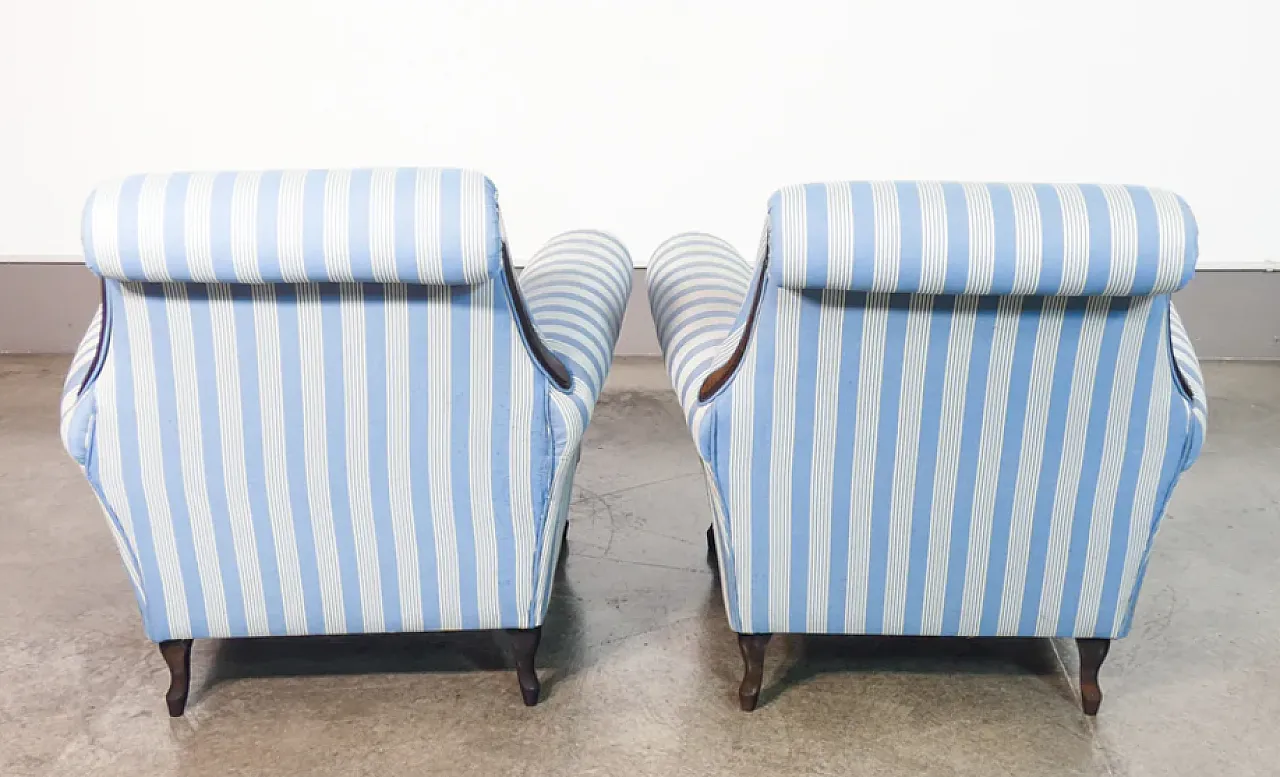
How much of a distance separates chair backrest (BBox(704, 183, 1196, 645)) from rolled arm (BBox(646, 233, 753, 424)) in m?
0.13

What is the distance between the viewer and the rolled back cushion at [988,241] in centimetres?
136

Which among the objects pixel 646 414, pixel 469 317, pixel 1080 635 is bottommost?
pixel 646 414

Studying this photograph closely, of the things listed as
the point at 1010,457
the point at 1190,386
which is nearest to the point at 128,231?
the point at 1010,457

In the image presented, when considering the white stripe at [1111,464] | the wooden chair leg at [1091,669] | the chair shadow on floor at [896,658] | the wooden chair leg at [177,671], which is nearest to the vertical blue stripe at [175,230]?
the wooden chair leg at [177,671]

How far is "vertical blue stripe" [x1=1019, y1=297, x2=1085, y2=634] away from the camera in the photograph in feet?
4.87

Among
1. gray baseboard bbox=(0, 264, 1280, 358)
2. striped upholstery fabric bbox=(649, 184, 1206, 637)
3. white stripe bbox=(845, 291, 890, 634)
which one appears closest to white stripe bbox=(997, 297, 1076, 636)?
striped upholstery fabric bbox=(649, 184, 1206, 637)

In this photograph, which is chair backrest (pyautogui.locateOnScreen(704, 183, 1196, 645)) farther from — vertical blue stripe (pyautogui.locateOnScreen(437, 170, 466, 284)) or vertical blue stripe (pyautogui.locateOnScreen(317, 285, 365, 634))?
vertical blue stripe (pyautogui.locateOnScreen(317, 285, 365, 634))

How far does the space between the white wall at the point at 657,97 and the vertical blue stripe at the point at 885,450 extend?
1.86 meters

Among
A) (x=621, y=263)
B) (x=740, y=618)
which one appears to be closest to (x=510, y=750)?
(x=740, y=618)

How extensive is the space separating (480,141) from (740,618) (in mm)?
Result: 2005

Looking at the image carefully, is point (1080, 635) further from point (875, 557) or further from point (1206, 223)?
point (1206, 223)

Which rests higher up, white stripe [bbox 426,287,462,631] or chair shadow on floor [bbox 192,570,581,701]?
white stripe [bbox 426,287,462,631]

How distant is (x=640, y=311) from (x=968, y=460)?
76.2 inches

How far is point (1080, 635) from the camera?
174 cm
